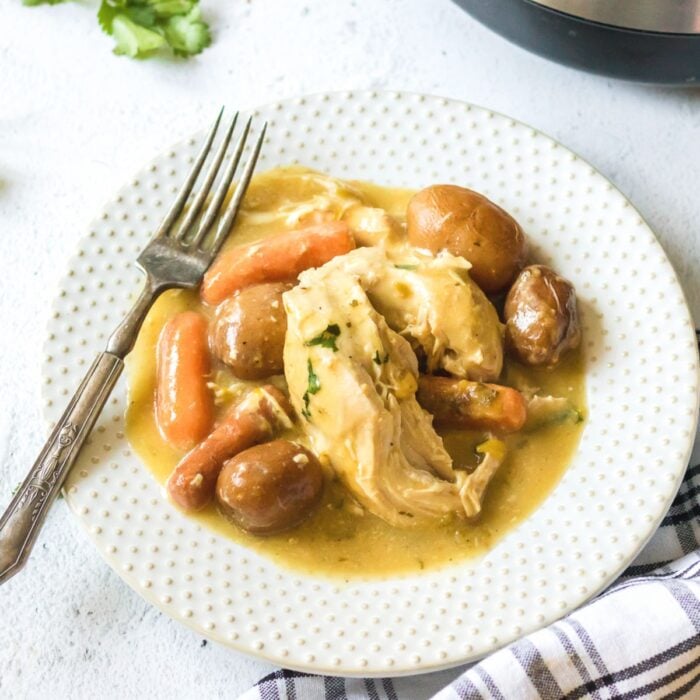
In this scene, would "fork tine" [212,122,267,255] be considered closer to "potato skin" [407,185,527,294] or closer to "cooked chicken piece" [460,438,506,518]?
"potato skin" [407,185,527,294]

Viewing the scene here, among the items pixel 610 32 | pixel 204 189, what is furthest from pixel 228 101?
pixel 610 32

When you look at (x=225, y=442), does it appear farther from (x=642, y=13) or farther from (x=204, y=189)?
(x=642, y=13)

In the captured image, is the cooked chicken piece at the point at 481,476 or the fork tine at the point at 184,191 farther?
the fork tine at the point at 184,191

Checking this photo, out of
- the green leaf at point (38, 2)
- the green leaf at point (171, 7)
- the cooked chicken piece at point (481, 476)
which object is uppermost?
the green leaf at point (171, 7)

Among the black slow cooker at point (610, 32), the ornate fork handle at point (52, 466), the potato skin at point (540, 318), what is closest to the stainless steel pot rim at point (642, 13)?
the black slow cooker at point (610, 32)

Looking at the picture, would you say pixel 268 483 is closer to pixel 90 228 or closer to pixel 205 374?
pixel 205 374

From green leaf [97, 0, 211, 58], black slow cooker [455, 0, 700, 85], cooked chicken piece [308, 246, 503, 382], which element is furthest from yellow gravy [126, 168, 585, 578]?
green leaf [97, 0, 211, 58]

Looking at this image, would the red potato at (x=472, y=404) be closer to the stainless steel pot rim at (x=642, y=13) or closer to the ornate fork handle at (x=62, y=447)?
the ornate fork handle at (x=62, y=447)
